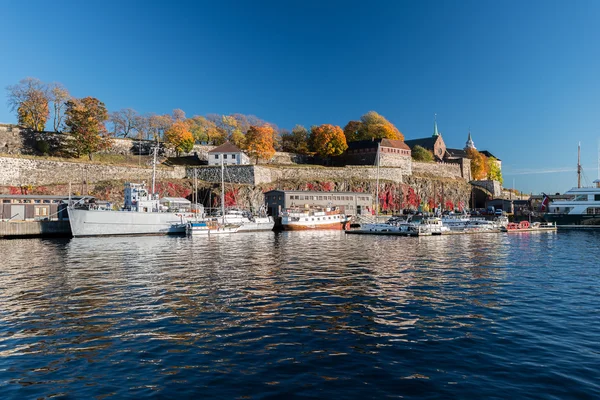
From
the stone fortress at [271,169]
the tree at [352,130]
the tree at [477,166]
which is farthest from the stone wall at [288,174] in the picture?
the tree at [477,166]

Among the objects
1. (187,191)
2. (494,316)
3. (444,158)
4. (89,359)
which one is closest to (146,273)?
(89,359)

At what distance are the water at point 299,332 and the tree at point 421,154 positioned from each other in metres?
101

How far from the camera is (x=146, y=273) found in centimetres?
2645

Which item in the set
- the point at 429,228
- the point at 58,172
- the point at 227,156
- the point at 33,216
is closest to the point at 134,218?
the point at 33,216

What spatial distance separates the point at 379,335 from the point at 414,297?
6278 millimetres

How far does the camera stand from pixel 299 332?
14.5 metres

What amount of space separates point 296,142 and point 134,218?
76935 millimetres

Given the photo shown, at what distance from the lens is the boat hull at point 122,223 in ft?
183

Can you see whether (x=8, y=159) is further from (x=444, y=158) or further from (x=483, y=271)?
(x=444, y=158)

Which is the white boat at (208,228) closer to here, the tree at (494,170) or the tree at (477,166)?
the tree at (477,166)

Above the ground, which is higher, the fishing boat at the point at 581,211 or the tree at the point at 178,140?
the tree at the point at 178,140

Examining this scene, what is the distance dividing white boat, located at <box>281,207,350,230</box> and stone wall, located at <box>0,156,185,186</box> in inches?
1198

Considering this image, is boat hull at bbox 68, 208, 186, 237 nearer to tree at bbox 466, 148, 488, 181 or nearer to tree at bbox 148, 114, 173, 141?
tree at bbox 148, 114, 173, 141

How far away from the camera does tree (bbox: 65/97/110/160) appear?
8444cm
